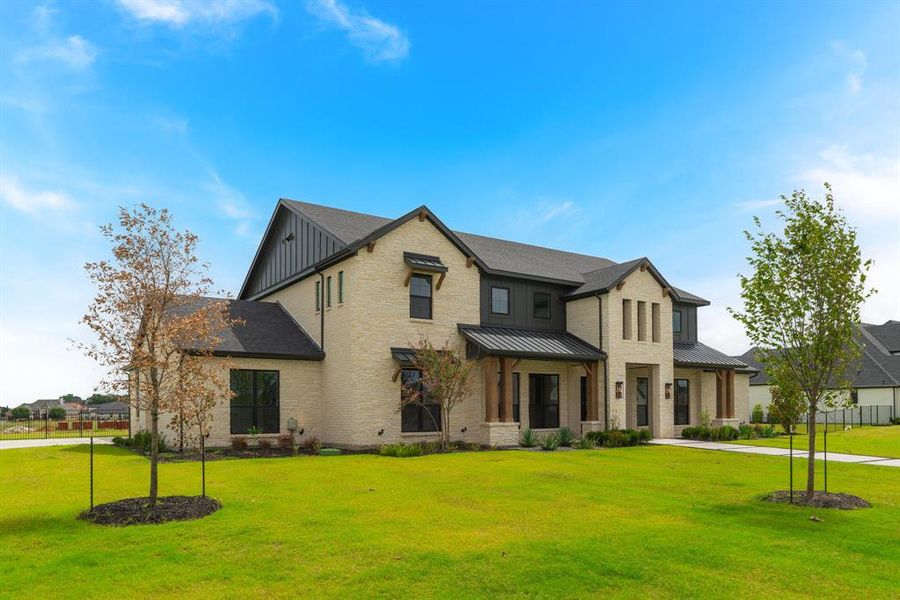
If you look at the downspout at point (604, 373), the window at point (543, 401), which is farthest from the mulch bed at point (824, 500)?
the window at point (543, 401)

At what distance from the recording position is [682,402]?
3306 cm

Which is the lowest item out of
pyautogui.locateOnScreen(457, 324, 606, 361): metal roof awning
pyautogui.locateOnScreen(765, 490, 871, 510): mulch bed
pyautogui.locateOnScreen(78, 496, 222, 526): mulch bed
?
pyautogui.locateOnScreen(765, 490, 871, 510): mulch bed

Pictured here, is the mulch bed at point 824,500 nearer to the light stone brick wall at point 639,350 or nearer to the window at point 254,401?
the light stone brick wall at point 639,350

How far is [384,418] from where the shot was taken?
945 inches

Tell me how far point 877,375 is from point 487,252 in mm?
35605

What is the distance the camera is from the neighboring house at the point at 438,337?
78.8ft

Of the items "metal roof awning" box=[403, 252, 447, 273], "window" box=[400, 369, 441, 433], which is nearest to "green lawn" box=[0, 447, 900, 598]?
"window" box=[400, 369, 441, 433]

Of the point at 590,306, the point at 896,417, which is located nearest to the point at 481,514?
the point at 590,306

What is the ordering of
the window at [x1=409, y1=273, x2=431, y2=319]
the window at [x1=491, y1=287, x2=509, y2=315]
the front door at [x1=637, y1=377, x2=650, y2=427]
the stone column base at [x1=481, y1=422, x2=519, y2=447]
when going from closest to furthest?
the stone column base at [x1=481, y1=422, x2=519, y2=447] → the window at [x1=409, y1=273, x2=431, y2=319] → the window at [x1=491, y1=287, x2=509, y2=315] → the front door at [x1=637, y1=377, x2=650, y2=427]

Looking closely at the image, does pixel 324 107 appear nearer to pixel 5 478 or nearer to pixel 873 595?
pixel 5 478

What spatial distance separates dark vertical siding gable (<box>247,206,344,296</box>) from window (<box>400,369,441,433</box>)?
561cm

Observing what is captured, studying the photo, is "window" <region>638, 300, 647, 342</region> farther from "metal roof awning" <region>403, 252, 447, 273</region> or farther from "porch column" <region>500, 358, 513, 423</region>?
"metal roof awning" <region>403, 252, 447, 273</region>

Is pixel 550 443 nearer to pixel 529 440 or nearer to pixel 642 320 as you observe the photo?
pixel 529 440

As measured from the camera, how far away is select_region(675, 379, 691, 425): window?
3277 cm
